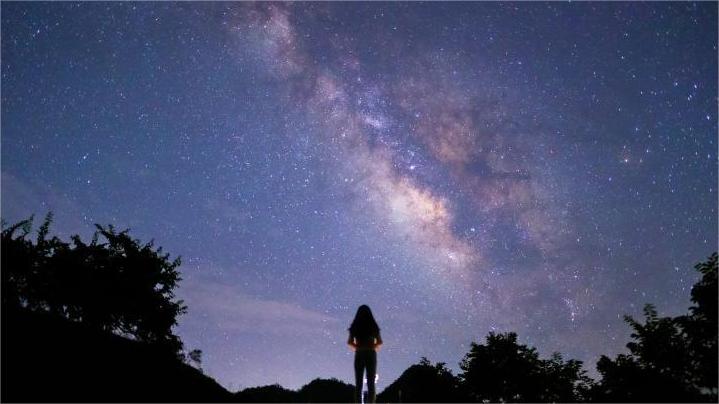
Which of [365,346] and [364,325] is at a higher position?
[364,325]

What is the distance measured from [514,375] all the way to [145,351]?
98.1 feet

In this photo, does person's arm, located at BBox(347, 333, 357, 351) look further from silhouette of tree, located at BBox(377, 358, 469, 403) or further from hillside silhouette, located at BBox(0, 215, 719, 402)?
silhouette of tree, located at BBox(377, 358, 469, 403)

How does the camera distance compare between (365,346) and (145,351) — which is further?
(145,351)

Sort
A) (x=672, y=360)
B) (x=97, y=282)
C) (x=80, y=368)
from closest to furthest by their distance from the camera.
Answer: (x=80, y=368)
(x=672, y=360)
(x=97, y=282)

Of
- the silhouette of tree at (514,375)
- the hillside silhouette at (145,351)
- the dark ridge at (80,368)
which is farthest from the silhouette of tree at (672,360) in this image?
the dark ridge at (80,368)

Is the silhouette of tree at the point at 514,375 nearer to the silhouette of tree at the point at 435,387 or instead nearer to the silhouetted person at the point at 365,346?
the silhouette of tree at the point at 435,387

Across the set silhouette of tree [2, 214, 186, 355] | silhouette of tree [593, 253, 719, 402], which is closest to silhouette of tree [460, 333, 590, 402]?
silhouette of tree [593, 253, 719, 402]

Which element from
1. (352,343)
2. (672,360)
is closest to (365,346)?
(352,343)

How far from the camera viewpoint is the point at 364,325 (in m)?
9.29

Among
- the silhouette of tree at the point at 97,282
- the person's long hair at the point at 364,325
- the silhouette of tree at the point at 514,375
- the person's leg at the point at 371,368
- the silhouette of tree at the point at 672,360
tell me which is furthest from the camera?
the silhouette of tree at the point at 514,375

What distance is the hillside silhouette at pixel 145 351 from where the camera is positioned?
10305mm

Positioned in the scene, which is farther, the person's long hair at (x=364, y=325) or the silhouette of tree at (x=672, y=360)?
the silhouette of tree at (x=672, y=360)

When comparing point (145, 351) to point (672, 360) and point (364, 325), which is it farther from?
point (672, 360)

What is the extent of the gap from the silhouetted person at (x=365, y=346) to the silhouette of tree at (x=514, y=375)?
29.6 metres
